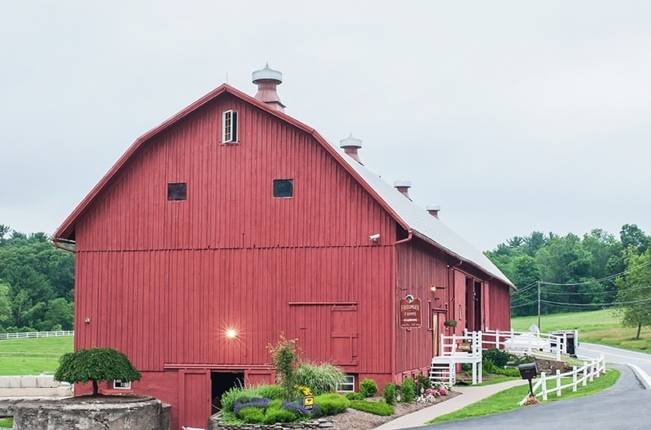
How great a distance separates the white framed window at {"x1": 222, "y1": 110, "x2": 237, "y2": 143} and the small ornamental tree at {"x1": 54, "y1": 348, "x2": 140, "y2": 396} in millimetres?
7101

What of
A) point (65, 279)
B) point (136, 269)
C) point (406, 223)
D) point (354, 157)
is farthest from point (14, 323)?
point (406, 223)

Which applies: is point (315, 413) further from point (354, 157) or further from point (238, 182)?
point (354, 157)

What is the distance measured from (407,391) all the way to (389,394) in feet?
4.38

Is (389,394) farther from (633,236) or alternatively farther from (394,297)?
(633,236)

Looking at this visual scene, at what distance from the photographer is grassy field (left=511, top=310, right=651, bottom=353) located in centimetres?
7906

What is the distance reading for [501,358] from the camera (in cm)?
4350

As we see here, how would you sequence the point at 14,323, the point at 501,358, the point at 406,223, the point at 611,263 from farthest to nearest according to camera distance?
1. the point at 611,263
2. the point at 14,323
3. the point at 501,358
4. the point at 406,223

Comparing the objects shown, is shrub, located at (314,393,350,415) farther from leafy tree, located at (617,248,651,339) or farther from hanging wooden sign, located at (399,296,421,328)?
leafy tree, located at (617,248,651,339)

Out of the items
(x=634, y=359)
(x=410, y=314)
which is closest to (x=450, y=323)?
(x=410, y=314)

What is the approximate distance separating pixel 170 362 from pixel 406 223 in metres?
8.34

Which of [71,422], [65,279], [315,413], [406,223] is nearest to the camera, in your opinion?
[315,413]

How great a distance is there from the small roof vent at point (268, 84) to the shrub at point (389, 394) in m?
10.4

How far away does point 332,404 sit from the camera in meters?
27.2

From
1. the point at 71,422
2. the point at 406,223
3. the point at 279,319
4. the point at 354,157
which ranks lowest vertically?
the point at 71,422
